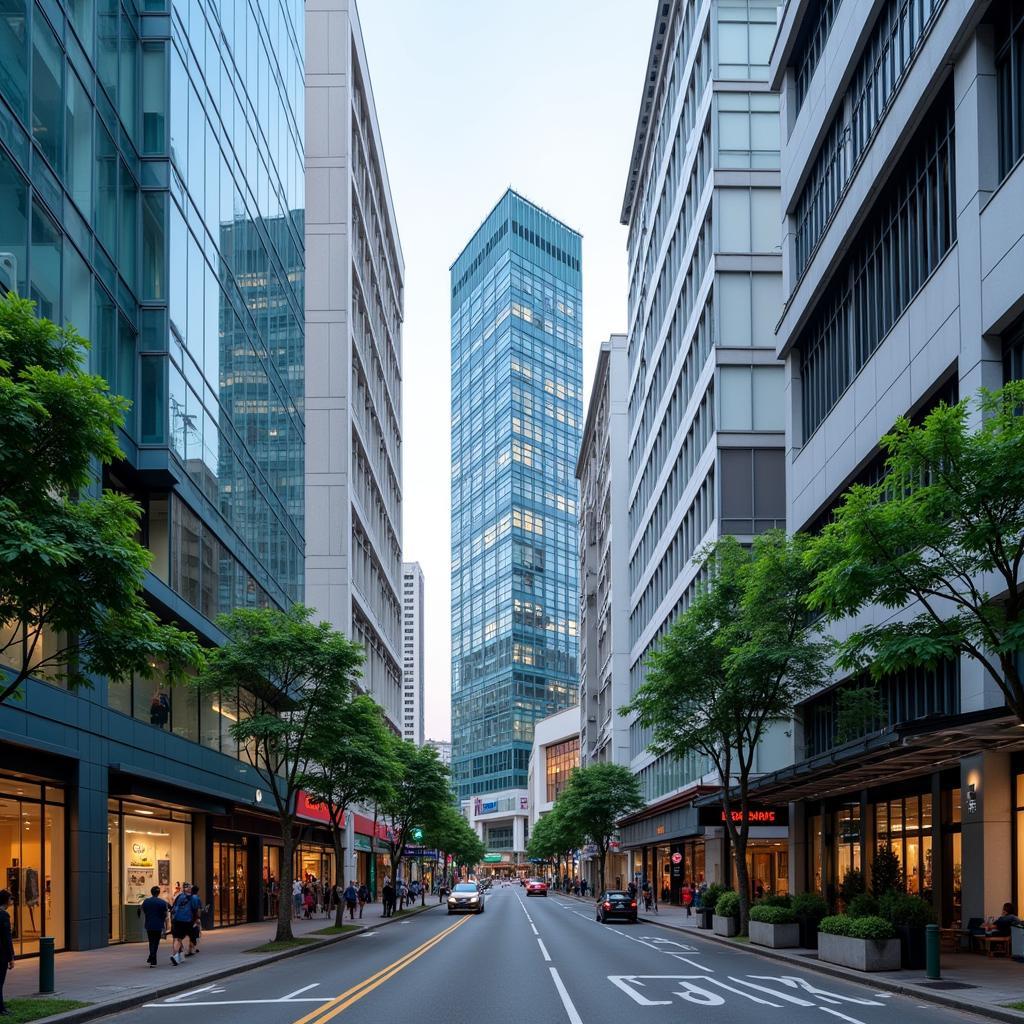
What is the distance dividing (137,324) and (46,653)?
33.0ft

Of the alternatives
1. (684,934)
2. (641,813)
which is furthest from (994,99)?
(641,813)

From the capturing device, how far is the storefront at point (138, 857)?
34250mm

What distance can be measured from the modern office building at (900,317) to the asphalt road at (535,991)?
5.29 metres

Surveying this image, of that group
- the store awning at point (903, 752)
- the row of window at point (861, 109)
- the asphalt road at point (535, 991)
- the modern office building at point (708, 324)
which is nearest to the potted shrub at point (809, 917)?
the asphalt road at point (535, 991)

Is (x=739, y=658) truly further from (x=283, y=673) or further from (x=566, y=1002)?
(x=566, y=1002)

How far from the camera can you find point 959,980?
21.4 meters

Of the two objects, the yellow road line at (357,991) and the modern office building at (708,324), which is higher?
the modern office building at (708,324)

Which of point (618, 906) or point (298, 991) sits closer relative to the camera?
point (298, 991)

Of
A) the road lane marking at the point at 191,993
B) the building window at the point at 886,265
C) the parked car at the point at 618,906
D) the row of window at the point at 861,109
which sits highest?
the row of window at the point at 861,109

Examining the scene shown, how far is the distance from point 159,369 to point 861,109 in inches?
844

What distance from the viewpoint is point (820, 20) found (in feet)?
140

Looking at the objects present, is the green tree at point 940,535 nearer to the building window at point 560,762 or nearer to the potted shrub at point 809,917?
the potted shrub at point 809,917

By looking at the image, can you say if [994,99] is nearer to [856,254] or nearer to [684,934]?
[856,254]

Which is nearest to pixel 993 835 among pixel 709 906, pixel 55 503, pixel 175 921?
pixel 175 921
